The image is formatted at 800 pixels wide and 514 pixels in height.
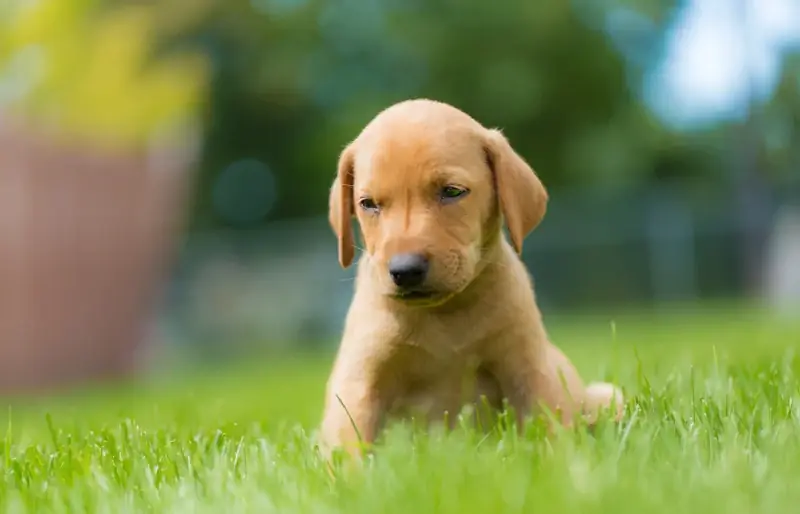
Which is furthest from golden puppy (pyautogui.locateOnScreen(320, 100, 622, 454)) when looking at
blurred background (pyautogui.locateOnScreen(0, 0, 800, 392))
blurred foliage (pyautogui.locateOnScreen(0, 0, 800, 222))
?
blurred foliage (pyautogui.locateOnScreen(0, 0, 800, 222))

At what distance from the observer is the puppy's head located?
2852 mm

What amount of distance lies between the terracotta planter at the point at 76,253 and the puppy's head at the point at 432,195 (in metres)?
8.20

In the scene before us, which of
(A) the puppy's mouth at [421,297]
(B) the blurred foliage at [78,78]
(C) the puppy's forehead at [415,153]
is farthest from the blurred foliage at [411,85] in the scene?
(A) the puppy's mouth at [421,297]

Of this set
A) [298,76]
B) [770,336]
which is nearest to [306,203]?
[298,76]

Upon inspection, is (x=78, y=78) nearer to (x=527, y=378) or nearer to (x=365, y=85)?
(x=527, y=378)

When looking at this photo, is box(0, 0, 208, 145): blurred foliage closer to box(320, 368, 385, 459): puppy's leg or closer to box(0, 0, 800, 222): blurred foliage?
box(320, 368, 385, 459): puppy's leg

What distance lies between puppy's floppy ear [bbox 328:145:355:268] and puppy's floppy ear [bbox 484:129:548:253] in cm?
45

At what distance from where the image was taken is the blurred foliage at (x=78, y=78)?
12.3m

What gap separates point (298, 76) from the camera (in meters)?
25.3

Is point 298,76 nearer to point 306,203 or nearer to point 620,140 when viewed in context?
point 306,203

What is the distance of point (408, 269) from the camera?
2.79 m

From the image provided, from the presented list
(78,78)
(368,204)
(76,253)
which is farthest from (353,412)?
(78,78)

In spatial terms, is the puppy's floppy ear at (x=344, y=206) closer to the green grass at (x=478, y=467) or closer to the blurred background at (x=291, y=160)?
the green grass at (x=478, y=467)

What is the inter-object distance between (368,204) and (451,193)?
27cm
